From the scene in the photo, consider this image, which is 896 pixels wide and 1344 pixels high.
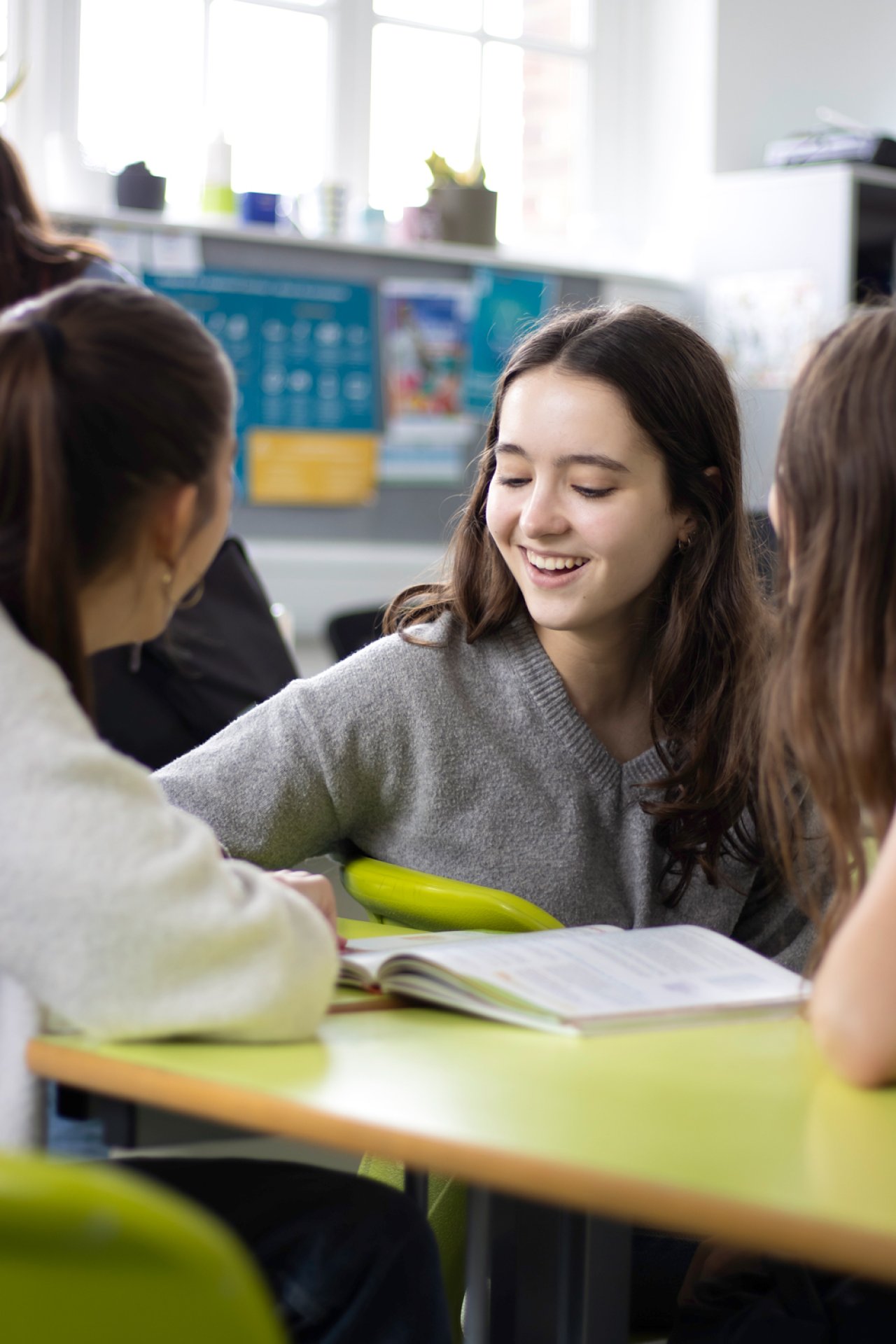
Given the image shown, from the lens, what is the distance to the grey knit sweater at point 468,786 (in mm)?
1547

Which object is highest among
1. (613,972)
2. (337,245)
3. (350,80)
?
(350,80)

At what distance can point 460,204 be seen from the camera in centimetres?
358

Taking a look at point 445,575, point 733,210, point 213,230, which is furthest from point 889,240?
point 445,575

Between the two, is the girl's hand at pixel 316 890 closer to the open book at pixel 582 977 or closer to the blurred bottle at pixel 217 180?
the open book at pixel 582 977

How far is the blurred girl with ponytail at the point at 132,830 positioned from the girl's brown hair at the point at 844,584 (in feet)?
1.23

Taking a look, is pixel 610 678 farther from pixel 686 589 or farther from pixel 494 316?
pixel 494 316

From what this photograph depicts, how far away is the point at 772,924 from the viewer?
1.64 m

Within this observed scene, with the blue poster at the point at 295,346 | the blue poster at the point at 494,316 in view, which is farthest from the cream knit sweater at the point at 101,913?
the blue poster at the point at 494,316

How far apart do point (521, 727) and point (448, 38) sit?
2.65 meters

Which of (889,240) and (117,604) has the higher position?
(889,240)

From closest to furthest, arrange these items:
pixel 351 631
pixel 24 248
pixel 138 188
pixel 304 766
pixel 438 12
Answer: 1. pixel 304 766
2. pixel 24 248
3. pixel 351 631
4. pixel 138 188
5. pixel 438 12

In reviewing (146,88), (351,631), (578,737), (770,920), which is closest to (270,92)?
(146,88)

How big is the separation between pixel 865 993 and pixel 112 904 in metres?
0.44

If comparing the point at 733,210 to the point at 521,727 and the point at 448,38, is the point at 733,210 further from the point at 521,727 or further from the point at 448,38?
the point at 521,727
